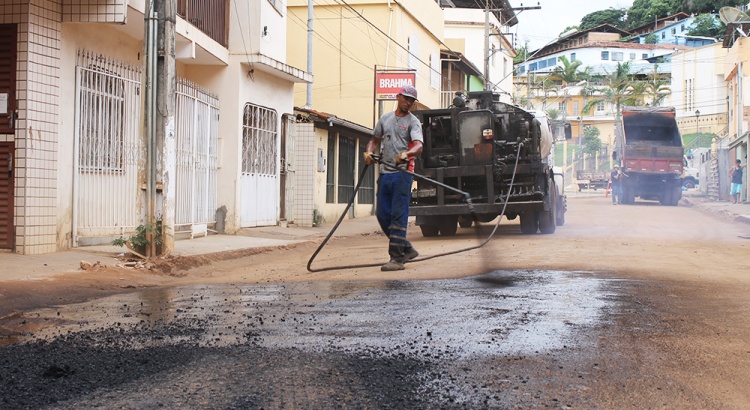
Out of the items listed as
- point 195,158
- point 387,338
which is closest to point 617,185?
point 195,158

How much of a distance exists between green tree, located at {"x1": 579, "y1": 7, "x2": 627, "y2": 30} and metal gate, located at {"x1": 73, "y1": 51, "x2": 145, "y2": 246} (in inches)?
3479

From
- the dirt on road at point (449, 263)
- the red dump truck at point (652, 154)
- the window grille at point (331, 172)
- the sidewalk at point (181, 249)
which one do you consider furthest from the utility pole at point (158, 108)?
the red dump truck at point (652, 154)

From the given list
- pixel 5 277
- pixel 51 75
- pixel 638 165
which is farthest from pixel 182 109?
pixel 638 165

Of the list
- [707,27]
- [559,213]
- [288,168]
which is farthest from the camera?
[707,27]

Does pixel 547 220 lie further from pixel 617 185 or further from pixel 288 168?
pixel 617 185

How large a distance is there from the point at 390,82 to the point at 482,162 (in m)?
10.6

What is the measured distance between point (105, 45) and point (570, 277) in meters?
7.59

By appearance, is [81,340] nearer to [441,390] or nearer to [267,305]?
[267,305]

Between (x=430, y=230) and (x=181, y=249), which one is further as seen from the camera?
(x=430, y=230)

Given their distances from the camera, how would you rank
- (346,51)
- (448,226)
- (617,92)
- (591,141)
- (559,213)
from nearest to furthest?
(448,226)
(559,213)
(346,51)
(617,92)
(591,141)

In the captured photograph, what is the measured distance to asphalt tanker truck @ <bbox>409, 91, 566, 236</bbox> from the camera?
14086 millimetres

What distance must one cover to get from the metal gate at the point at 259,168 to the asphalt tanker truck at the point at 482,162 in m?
3.73

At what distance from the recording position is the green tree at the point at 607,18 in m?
93.6

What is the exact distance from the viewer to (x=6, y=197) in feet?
31.6
